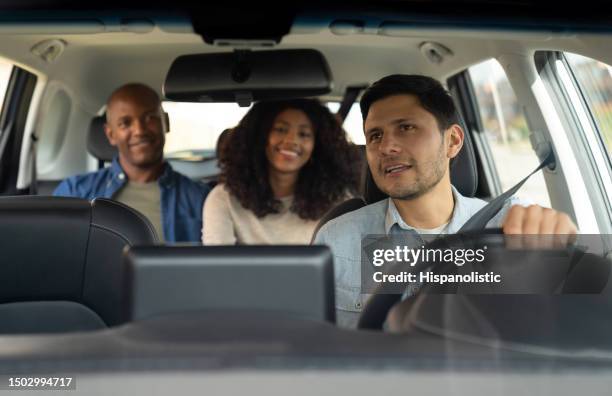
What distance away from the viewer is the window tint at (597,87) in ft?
4.02

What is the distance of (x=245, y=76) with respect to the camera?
135 centimetres

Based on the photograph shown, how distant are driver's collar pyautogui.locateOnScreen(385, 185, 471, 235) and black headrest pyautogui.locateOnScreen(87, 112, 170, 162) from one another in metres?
1.37

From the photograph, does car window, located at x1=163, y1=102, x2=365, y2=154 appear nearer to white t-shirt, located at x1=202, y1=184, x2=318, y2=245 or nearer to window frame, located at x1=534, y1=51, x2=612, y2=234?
white t-shirt, located at x1=202, y1=184, x2=318, y2=245

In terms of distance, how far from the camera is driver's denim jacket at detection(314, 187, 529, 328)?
44.8 inches

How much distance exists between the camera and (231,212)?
213cm

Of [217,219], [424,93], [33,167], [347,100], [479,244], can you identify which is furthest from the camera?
[33,167]

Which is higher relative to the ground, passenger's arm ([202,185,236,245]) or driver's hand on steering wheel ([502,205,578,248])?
passenger's arm ([202,185,236,245])

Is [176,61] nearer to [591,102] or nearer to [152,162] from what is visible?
[591,102]

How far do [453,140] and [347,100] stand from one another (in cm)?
54

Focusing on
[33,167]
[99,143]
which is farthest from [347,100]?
[33,167]

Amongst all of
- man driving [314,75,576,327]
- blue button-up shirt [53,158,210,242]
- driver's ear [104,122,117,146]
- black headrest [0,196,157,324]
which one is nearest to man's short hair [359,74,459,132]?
man driving [314,75,576,327]

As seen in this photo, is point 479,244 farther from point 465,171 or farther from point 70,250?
point 70,250

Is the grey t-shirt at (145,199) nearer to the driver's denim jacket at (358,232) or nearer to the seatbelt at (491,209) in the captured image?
the driver's denim jacket at (358,232)

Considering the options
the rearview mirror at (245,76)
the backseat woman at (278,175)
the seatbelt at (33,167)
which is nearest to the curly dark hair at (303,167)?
the backseat woman at (278,175)
